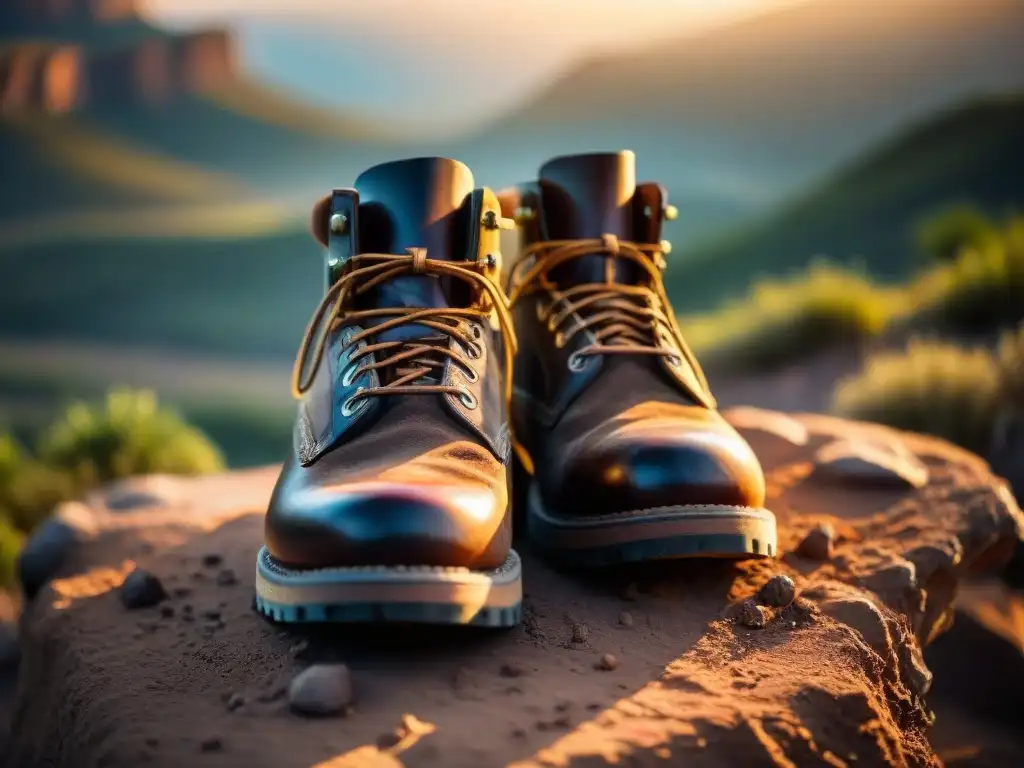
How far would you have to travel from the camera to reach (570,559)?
2070 millimetres

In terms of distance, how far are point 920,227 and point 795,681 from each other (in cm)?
998

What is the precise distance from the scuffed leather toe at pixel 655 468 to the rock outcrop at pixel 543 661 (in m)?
0.22

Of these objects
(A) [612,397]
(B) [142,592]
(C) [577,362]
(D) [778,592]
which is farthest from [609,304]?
(B) [142,592]

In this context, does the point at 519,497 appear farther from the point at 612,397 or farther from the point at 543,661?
the point at 543,661

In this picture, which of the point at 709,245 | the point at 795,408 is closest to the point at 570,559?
the point at 795,408

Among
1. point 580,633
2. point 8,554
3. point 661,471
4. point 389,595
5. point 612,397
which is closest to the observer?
point 389,595

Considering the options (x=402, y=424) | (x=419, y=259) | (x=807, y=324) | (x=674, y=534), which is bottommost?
(x=807, y=324)

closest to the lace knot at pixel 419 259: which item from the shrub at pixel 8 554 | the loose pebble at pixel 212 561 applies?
the loose pebble at pixel 212 561

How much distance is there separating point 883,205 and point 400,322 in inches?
465

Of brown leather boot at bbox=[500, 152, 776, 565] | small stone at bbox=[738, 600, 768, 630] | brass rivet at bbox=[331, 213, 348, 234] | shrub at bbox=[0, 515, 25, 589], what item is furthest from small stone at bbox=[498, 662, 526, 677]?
shrub at bbox=[0, 515, 25, 589]

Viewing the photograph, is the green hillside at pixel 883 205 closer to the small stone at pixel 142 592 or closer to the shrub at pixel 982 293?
the shrub at pixel 982 293

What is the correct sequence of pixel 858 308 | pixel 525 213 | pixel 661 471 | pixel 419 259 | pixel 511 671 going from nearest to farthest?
pixel 511 671, pixel 661 471, pixel 419 259, pixel 525 213, pixel 858 308

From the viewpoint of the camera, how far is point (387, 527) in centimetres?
156

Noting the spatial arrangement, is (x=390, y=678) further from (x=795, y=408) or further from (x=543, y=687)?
(x=795, y=408)
